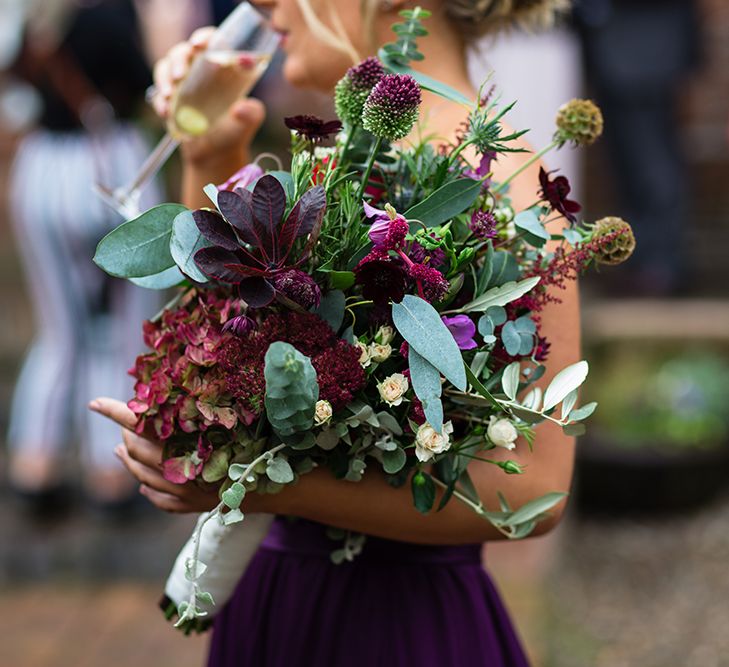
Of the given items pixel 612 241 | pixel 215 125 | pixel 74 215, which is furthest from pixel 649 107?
pixel 612 241

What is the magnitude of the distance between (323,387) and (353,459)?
157 mm

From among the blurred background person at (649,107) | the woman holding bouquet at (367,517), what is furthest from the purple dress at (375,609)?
the blurred background person at (649,107)

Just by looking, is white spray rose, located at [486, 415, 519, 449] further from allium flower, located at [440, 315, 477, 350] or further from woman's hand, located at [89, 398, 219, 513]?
woman's hand, located at [89, 398, 219, 513]

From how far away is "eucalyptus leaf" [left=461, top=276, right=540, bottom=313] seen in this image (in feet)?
4.11

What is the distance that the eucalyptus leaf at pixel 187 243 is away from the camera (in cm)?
124

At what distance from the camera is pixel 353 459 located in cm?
133

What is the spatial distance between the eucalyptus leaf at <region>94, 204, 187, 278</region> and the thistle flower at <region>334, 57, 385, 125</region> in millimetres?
235

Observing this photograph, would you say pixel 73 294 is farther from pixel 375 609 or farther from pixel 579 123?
pixel 579 123

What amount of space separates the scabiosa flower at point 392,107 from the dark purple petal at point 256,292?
0.22m

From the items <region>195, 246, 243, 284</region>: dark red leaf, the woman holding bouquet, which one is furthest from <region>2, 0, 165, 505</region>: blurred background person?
<region>195, 246, 243, 284</region>: dark red leaf

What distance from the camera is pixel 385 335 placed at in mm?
1251

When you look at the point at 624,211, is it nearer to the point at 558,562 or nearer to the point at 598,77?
the point at 598,77

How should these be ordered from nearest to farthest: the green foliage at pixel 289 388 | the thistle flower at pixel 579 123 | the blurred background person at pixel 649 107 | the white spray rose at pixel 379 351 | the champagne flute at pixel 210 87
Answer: the green foliage at pixel 289 388
the white spray rose at pixel 379 351
the thistle flower at pixel 579 123
the champagne flute at pixel 210 87
the blurred background person at pixel 649 107

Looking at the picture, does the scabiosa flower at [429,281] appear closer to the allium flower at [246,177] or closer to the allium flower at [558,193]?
the allium flower at [558,193]
